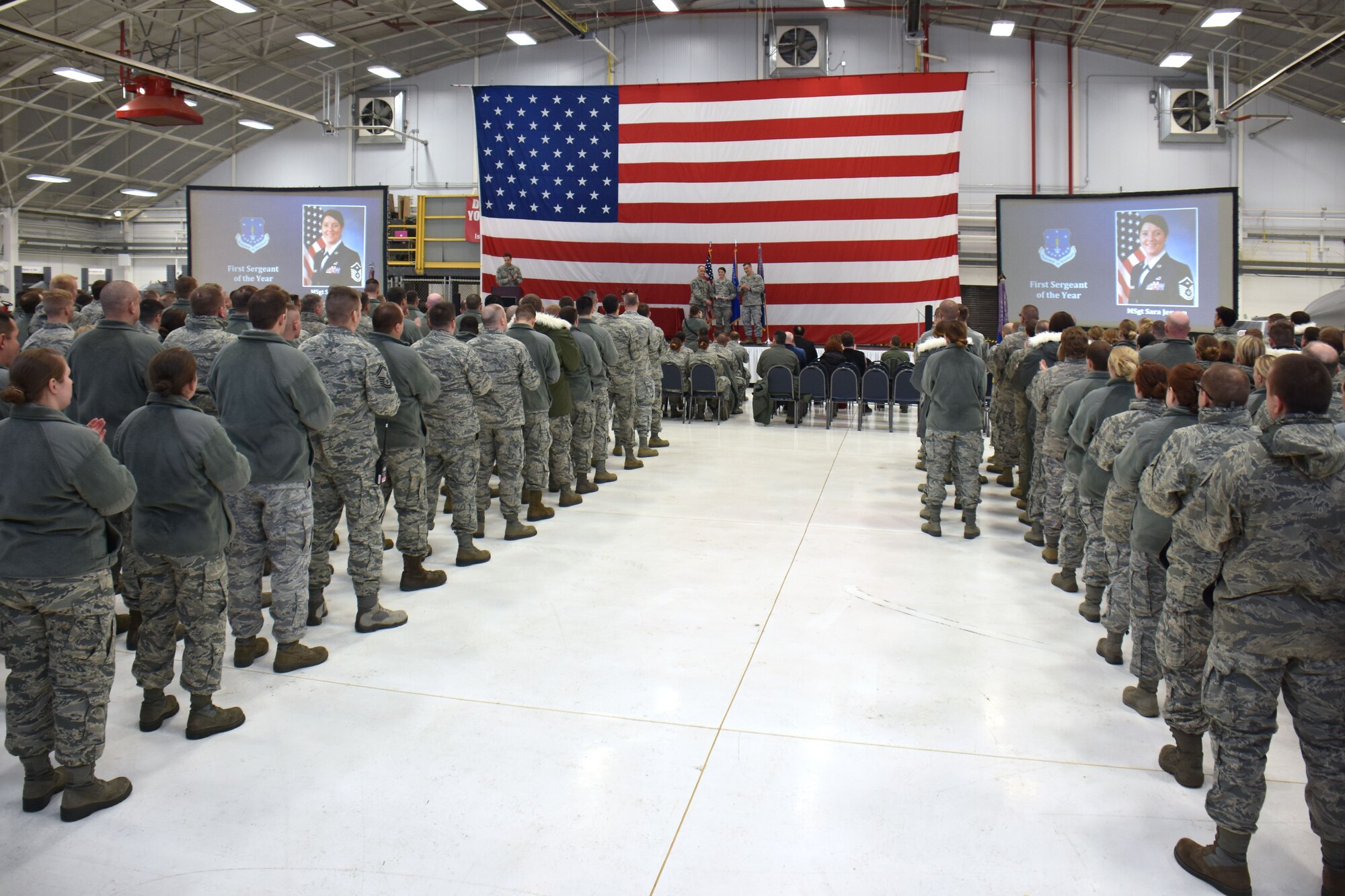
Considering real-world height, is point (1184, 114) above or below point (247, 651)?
above

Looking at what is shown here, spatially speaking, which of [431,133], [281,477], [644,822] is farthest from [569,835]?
[431,133]

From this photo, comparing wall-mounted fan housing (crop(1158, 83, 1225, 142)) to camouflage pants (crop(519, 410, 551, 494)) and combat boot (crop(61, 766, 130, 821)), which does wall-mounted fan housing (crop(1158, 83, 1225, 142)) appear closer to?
camouflage pants (crop(519, 410, 551, 494))

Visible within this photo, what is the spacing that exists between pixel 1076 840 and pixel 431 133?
73.0 ft

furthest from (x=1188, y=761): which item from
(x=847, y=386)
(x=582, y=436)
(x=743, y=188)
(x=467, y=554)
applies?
(x=743, y=188)

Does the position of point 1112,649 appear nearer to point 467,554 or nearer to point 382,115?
point 467,554

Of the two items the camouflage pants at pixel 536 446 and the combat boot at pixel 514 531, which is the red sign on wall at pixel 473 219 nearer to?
the camouflage pants at pixel 536 446

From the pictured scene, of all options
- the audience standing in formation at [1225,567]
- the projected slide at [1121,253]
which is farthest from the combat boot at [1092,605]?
the projected slide at [1121,253]

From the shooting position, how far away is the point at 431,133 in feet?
72.2

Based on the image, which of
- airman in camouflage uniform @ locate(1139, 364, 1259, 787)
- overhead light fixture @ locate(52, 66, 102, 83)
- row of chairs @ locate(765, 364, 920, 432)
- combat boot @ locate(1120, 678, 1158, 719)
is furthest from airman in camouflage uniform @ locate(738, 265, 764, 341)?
airman in camouflage uniform @ locate(1139, 364, 1259, 787)

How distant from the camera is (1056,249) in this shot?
1377 cm

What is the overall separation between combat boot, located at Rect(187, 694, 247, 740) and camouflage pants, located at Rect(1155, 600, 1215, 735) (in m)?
3.24

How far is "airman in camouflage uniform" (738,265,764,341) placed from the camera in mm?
14579

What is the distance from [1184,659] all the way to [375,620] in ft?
11.1

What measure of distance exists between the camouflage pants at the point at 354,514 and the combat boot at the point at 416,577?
597 mm
